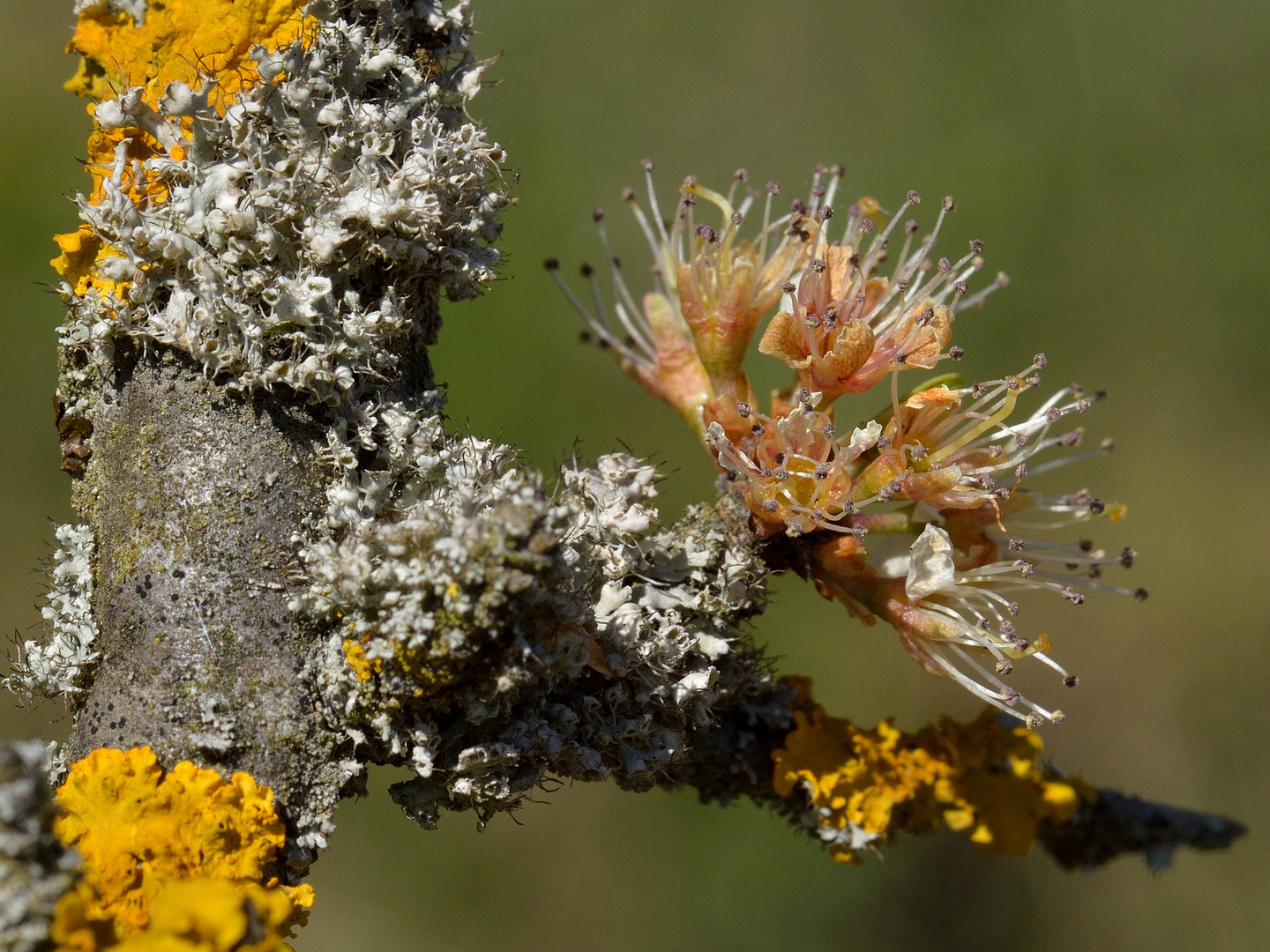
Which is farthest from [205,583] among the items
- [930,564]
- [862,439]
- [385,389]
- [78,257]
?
[930,564]

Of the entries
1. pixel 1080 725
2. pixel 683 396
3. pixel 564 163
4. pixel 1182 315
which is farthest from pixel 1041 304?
pixel 683 396

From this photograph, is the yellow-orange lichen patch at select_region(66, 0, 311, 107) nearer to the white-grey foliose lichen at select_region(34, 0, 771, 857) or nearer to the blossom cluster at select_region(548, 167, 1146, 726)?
the white-grey foliose lichen at select_region(34, 0, 771, 857)

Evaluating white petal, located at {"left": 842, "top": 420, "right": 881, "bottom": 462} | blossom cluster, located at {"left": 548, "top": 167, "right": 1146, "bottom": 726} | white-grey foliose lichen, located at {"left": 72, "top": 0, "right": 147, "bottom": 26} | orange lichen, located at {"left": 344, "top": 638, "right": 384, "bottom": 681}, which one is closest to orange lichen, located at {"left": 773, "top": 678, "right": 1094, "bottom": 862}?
blossom cluster, located at {"left": 548, "top": 167, "right": 1146, "bottom": 726}

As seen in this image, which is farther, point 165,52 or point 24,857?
point 165,52

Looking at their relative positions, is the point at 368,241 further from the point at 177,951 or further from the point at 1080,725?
the point at 1080,725

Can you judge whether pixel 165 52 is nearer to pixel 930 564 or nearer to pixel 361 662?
pixel 361 662

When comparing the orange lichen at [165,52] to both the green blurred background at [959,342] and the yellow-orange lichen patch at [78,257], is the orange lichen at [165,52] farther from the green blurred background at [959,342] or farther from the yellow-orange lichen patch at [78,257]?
the green blurred background at [959,342]

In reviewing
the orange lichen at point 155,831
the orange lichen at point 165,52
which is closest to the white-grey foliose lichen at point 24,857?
the orange lichen at point 155,831

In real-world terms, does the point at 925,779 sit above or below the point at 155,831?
below

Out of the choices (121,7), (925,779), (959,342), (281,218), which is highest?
(959,342)
